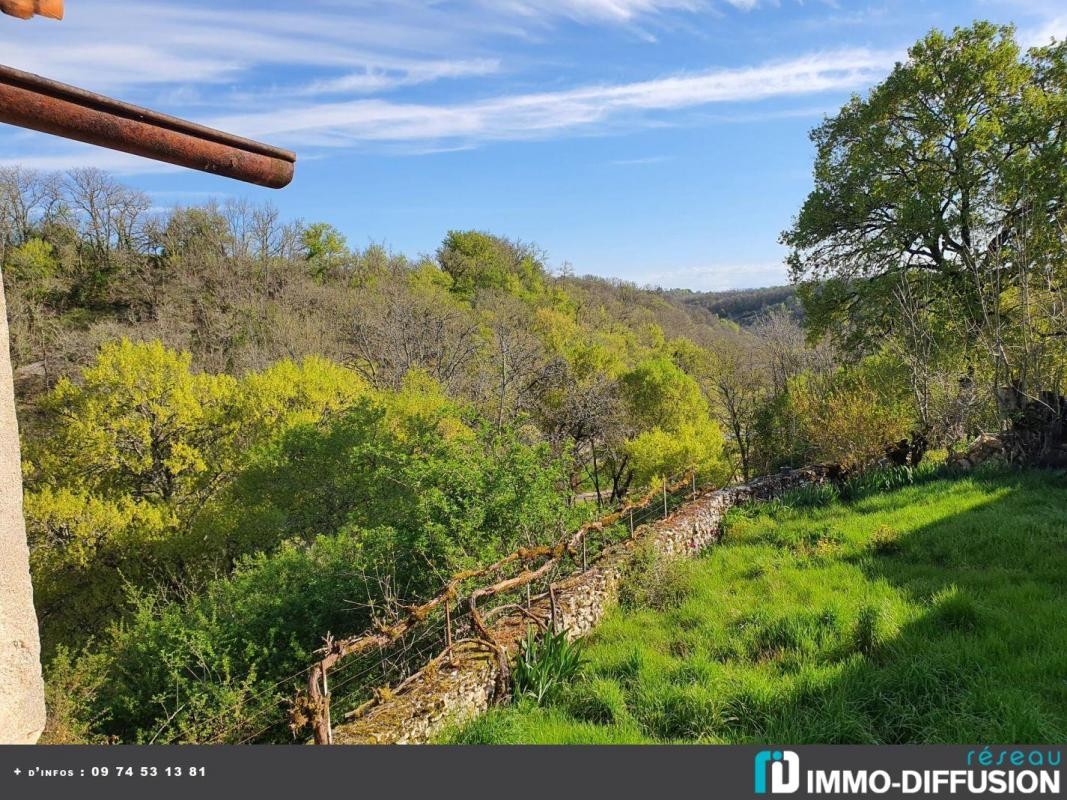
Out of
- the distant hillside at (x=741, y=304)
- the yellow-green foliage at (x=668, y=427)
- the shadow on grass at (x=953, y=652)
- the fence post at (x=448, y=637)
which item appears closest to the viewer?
the shadow on grass at (x=953, y=652)

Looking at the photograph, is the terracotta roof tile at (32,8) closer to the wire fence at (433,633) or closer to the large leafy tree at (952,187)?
the wire fence at (433,633)

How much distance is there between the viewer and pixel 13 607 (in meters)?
1.38

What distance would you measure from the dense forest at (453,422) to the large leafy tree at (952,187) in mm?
→ 73

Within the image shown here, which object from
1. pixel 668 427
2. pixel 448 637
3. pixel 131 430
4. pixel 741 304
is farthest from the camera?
pixel 741 304

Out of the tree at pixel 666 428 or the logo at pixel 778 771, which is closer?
the logo at pixel 778 771

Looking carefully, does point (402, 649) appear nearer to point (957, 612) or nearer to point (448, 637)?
point (448, 637)

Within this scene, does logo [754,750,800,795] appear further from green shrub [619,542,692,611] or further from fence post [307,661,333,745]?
green shrub [619,542,692,611]

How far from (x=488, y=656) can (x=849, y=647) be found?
3.62m

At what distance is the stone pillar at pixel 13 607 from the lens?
1.35 metres

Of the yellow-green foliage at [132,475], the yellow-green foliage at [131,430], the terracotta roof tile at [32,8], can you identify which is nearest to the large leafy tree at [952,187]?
the terracotta roof tile at [32,8]

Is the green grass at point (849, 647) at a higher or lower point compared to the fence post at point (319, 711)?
lower

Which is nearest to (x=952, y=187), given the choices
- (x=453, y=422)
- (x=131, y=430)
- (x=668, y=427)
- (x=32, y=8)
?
(x=668, y=427)

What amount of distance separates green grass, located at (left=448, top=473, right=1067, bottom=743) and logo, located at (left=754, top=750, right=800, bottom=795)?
2.39 ft

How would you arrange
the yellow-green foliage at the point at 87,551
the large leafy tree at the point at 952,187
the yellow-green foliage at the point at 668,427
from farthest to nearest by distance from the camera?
1. the yellow-green foliage at the point at 668,427
2. the yellow-green foliage at the point at 87,551
3. the large leafy tree at the point at 952,187
